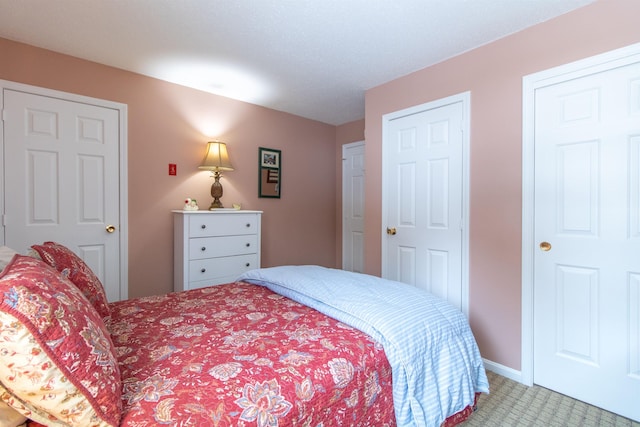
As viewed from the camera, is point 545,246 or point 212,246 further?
point 212,246

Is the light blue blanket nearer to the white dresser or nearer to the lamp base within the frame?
the white dresser

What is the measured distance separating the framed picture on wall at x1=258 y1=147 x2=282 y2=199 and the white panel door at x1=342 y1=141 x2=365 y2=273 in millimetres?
1012

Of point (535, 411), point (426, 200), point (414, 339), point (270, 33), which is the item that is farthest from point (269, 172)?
point (535, 411)

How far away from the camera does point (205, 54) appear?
8.38 ft

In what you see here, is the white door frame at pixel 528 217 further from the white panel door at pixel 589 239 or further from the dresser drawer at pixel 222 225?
the dresser drawer at pixel 222 225

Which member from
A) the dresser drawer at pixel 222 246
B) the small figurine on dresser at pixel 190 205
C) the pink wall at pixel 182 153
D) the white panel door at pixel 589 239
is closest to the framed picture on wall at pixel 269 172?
the pink wall at pixel 182 153

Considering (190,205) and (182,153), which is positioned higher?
(182,153)

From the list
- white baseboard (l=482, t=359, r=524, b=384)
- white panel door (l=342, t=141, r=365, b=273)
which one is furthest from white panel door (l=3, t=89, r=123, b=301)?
white baseboard (l=482, t=359, r=524, b=384)

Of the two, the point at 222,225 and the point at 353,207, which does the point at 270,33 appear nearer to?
the point at 222,225

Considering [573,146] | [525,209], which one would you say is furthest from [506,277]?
[573,146]

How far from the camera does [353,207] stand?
4.43 m

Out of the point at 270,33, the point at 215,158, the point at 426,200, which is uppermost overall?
the point at 270,33

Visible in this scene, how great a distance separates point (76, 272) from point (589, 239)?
9.11 ft

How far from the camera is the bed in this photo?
73 cm
